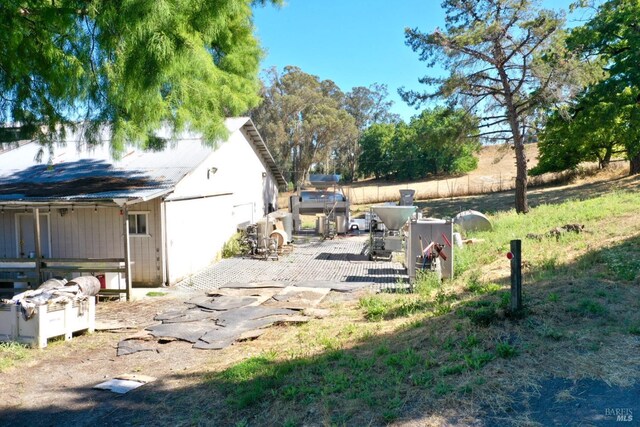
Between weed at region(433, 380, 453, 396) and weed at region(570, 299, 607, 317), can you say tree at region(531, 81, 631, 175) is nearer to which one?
weed at region(570, 299, 607, 317)

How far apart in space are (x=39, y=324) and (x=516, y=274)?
299 inches

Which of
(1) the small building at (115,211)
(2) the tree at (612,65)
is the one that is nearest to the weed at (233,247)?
(1) the small building at (115,211)

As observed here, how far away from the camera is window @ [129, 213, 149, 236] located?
45.1 ft

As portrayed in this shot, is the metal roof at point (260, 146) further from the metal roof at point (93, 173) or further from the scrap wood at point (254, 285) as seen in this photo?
the scrap wood at point (254, 285)

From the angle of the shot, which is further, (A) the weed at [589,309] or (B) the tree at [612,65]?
(B) the tree at [612,65]

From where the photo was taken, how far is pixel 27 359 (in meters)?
7.64

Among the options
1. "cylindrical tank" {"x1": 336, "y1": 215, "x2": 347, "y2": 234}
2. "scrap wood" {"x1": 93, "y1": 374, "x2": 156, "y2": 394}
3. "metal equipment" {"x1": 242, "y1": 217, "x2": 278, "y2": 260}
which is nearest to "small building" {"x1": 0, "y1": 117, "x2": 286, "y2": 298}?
"metal equipment" {"x1": 242, "y1": 217, "x2": 278, "y2": 260}

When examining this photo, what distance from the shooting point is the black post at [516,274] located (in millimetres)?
5777

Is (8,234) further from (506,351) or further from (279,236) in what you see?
(506,351)

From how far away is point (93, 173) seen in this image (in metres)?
15.2

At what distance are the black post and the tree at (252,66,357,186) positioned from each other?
45527mm

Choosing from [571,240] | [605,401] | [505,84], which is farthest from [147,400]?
[505,84]

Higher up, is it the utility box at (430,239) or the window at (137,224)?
the window at (137,224)

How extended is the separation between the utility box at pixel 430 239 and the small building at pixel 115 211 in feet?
18.1
